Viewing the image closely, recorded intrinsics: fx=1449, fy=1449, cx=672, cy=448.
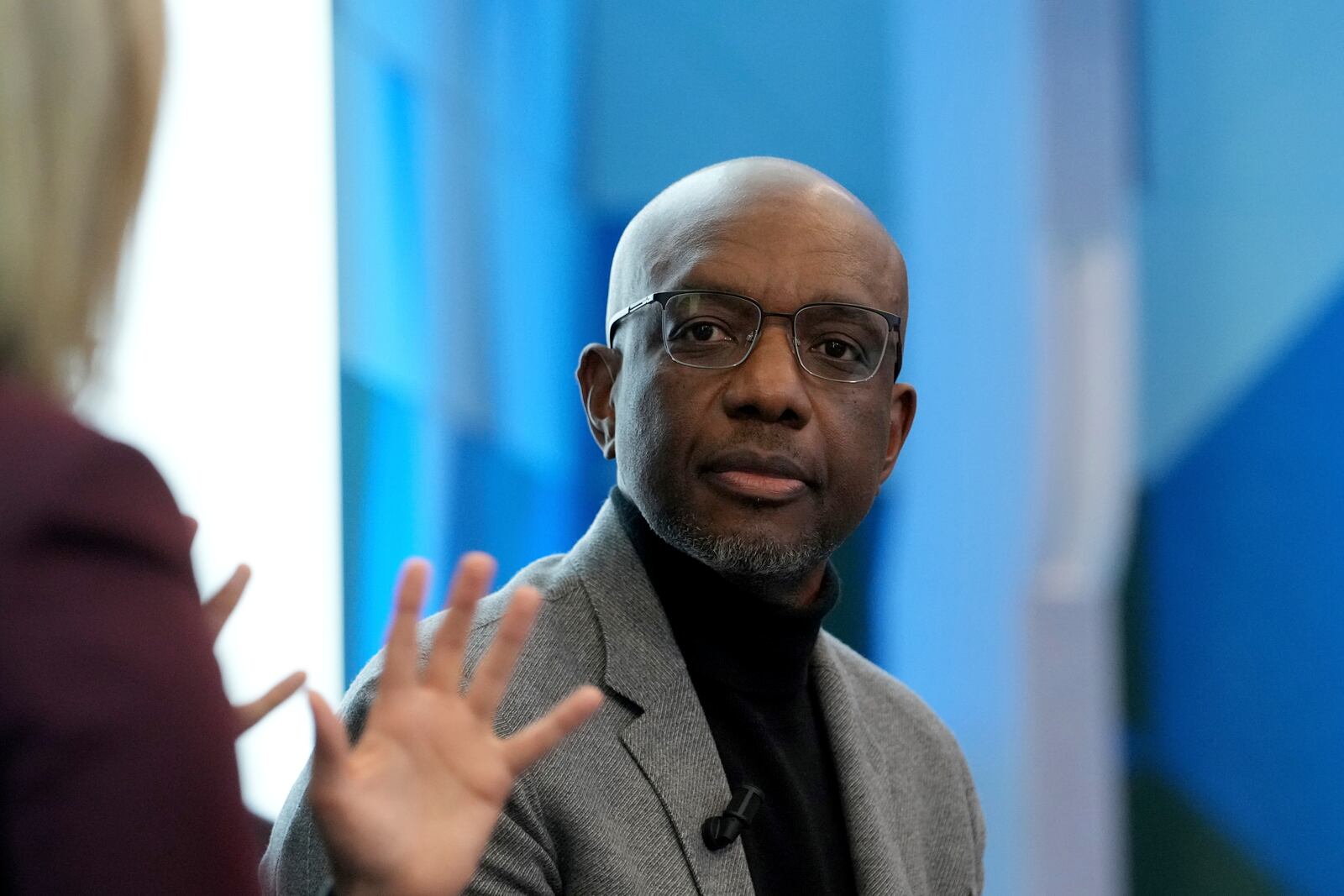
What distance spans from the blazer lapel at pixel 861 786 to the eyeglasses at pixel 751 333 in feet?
1.37

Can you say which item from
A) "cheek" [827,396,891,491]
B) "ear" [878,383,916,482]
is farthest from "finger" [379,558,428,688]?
"ear" [878,383,916,482]

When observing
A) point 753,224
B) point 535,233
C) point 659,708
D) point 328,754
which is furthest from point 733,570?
point 535,233

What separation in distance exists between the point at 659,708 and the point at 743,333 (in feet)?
1.57

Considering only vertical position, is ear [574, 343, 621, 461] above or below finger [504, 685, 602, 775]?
above

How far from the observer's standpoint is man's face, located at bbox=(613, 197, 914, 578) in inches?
A: 69.8

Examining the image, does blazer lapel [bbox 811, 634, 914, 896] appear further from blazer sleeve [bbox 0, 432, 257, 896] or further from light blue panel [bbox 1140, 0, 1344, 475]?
light blue panel [bbox 1140, 0, 1344, 475]

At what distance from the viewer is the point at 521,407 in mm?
3211

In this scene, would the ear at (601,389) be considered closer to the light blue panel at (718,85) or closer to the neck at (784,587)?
the neck at (784,587)

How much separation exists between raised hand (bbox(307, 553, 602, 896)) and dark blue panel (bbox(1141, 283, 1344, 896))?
2293 mm

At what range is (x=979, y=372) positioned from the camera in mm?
3107

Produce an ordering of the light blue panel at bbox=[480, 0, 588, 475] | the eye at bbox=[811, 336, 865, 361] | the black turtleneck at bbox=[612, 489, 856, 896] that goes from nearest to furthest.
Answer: the black turtleneck at bbox=[612, 489, 856, 896] < the eye at bbox=[811, 336, 865, 361] < the light blue panel at bbox=[480, 0, 588, 475]

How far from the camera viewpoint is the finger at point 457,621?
1014 millimetres

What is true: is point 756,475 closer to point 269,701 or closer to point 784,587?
point 784,587

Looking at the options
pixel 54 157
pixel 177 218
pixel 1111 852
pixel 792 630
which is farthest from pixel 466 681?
pixel 1111 852
